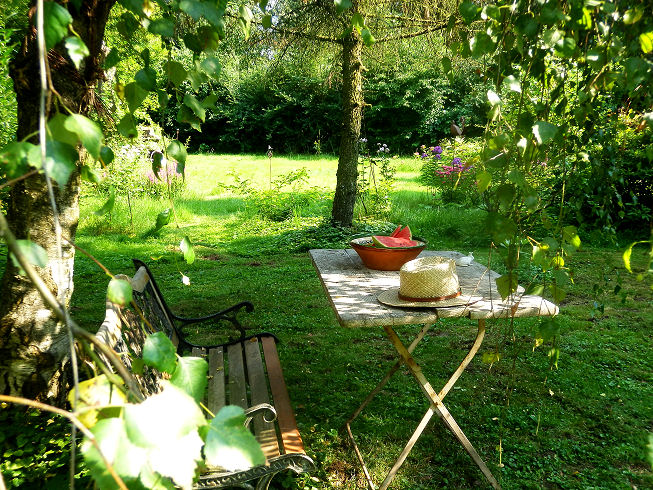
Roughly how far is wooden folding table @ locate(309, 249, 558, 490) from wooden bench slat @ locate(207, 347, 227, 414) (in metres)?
0.73

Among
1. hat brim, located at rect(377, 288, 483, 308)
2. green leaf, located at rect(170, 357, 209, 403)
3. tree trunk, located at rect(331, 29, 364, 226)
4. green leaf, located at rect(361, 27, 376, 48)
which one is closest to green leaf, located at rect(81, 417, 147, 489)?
green leaf, located at rect(170, 357, 209, 403)

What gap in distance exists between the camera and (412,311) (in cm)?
231

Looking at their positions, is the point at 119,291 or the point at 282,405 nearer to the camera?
the point at 119,291

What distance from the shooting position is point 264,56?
725cm

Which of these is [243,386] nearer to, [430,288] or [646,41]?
[430,288]

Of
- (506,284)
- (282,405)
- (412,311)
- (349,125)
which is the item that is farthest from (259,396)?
(349,125)

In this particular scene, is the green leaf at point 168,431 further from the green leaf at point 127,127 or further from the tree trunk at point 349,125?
the tree trunk at point 349,125

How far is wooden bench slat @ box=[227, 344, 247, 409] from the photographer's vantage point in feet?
8.46

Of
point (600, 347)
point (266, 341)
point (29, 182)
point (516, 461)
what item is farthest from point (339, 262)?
point (600, 347)

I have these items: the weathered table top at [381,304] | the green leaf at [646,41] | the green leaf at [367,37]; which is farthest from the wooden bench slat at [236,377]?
the green leaf at [646,41]

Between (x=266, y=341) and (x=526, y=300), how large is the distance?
5.52 ft

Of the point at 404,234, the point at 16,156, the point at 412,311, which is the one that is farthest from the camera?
the point at 404,234

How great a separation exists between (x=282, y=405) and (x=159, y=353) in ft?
6.40

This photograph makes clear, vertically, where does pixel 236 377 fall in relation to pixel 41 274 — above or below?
below
